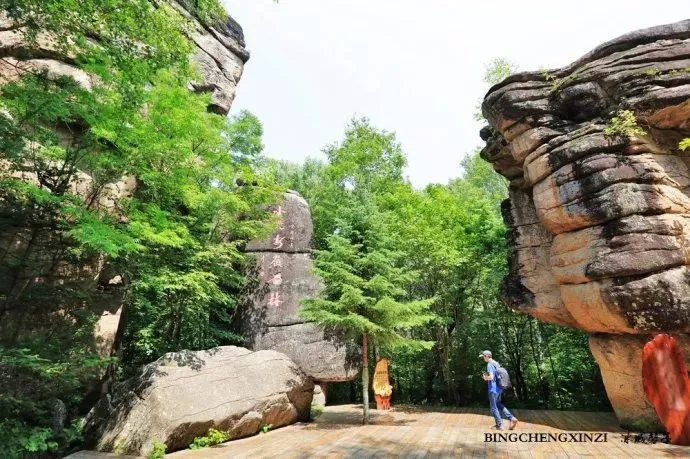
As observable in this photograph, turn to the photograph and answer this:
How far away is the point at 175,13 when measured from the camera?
8.04 m

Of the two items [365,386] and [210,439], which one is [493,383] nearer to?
[365,386]

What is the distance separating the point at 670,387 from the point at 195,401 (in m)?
9.31

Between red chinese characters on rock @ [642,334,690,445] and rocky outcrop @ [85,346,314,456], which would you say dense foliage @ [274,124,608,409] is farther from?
red chinese characters on rock @ [642,334,690,445]

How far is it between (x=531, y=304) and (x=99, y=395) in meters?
13.2

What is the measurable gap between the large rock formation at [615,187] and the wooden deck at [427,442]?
1.87 m

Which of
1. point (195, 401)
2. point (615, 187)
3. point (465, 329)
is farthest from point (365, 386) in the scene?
point (615, 187)

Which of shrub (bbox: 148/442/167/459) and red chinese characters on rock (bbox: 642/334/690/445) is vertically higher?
red chinese characters on rock (bbox: 642/334/690/445)

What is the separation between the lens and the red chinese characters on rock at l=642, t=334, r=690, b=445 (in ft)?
22.3

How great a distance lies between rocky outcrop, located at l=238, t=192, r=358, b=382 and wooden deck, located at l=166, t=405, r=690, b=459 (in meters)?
2.42

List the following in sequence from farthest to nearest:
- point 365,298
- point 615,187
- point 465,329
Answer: point 465,329
point 365,298
point 615,187

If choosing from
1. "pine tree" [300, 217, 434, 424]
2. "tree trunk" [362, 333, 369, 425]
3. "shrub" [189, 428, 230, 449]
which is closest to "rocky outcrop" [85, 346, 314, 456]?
"shrub" [189, 428, 230, 449]

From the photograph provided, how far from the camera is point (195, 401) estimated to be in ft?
26.1

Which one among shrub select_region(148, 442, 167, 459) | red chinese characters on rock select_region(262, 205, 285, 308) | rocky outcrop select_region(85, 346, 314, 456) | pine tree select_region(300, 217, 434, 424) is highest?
red chinese characters on rock select_region(262, 205, 285, 308)

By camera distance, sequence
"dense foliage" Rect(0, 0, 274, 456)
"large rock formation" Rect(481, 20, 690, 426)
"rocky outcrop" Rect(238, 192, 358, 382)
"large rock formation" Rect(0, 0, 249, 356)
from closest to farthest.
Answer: "dense foliage" Rect(0, 0, 274, 456)
"large rock formation" Rect(0, 0, 249, 356)
"large rock formation" Rect(481, 20, 690, 426)
"rocky outcrop" Rect(238, 192, 358, 382)
